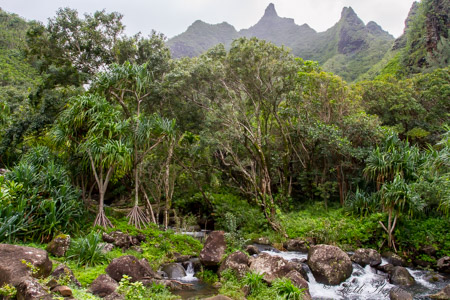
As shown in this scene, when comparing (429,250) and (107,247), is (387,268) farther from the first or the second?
(107,247)

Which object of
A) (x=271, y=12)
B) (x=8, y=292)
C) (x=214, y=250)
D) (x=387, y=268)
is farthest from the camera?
(x=271, y=12)

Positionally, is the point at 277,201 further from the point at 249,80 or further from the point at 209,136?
the point at 249,80

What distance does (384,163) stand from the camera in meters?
11.9

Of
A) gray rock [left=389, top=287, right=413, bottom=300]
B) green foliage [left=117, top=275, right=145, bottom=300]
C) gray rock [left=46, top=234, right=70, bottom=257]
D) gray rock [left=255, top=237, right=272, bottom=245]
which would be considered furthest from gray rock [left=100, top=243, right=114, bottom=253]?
gray rock [left=389, top=287, right=413, bottom=300]

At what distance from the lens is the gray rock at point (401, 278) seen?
26.8ft

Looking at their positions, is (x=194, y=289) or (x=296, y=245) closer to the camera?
(x=194, y=289)

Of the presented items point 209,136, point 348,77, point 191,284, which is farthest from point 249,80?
point 348,77

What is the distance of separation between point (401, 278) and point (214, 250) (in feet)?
→ 18.2

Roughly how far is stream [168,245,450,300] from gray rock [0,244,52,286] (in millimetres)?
3068

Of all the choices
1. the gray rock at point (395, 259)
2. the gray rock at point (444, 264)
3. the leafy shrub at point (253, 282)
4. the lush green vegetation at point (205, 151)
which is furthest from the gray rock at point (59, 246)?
the gray rock at point (444, 264)

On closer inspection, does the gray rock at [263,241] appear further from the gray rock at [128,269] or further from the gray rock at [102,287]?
the gray rock at [102,287]

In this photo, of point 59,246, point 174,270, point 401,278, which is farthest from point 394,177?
point 59,246

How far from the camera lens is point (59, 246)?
718 centimetres

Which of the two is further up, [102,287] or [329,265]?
[102,287]
